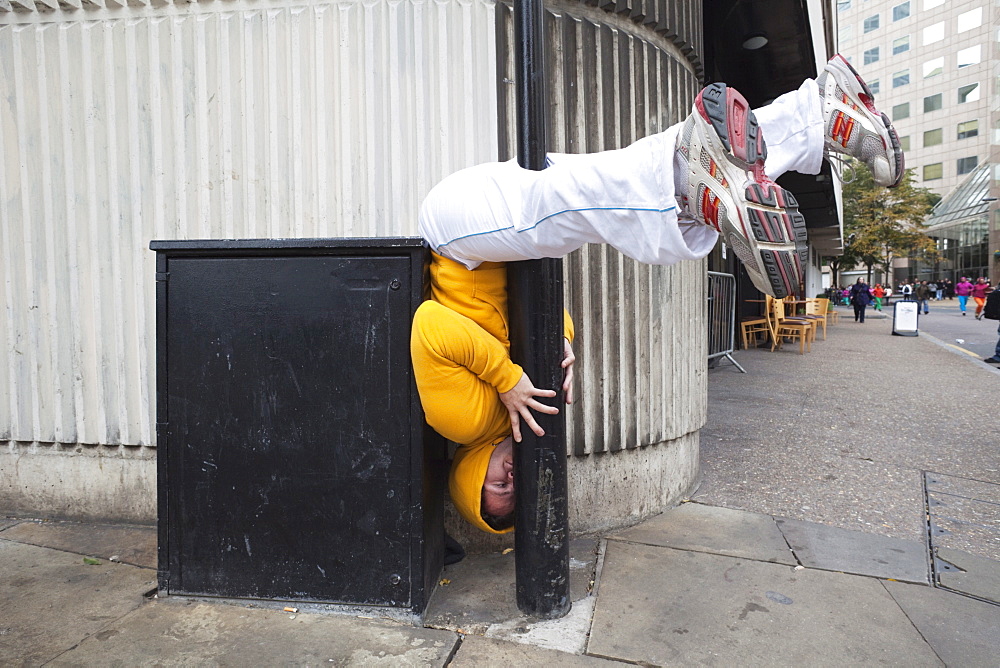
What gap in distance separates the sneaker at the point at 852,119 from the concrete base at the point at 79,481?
3731 millimetres

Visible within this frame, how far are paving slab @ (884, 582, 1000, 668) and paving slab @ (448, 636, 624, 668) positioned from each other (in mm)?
1311

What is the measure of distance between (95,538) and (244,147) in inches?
89.9

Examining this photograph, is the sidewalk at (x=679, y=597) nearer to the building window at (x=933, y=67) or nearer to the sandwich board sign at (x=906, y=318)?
the sandwich board sign at (x=906, y=318)

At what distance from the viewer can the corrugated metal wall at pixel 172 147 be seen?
3.42 metres

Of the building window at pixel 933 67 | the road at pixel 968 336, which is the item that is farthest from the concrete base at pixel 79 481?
the building window at pixel 933 67

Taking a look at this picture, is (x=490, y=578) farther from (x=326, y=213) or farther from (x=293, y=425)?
(x=326, y=213)

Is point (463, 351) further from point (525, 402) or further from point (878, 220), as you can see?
point (878, 220)

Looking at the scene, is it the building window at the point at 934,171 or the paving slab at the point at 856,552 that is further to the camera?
the building window at the point at 934,171

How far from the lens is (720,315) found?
9.40 m

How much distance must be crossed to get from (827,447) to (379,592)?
4404 millimetres

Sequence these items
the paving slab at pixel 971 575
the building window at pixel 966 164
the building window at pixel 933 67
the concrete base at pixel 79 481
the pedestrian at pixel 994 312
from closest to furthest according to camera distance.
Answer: the paving slab at pixel 971 575 < the concrete base at pixel 79 481 < the pedestrian at pixel 994 312 < the building window at pixel 966 164 < the building window at pixel 933 67

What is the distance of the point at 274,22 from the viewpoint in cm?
347

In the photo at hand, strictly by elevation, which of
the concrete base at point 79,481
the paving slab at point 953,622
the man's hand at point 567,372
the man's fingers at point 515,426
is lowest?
the paving slab at point 953,622

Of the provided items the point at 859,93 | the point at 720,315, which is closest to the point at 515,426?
the point at 859,93
